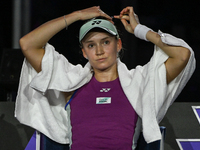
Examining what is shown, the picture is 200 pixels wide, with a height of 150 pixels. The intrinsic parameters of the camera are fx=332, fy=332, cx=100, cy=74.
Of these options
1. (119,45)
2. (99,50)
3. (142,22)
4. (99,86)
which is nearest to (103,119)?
(99,86)

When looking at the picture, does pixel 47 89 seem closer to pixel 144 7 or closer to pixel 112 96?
pixel 112 96

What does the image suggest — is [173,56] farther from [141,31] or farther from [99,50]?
[99,50]

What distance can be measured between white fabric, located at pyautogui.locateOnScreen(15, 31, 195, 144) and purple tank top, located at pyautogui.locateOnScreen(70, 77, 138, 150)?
0.21 feet

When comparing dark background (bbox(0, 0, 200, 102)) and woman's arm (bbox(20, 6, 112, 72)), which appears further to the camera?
dark background (bbox(0, 0, 200, 102))

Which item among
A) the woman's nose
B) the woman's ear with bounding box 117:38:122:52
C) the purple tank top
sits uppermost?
the woman's ear with bounding box 117:38:122:52

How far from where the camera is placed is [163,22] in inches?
147

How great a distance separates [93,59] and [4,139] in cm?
96

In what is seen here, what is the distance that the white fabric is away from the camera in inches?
67.9

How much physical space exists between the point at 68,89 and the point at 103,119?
271 mm

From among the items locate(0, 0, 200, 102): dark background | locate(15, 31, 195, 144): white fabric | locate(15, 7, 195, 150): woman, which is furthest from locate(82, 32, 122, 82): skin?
locate(0, 0, 200, 102): dark background

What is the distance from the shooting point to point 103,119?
182cm

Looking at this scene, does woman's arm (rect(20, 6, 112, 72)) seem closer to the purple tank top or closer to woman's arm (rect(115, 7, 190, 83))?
the purple tank top

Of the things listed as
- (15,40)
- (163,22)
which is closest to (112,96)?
(163,22)

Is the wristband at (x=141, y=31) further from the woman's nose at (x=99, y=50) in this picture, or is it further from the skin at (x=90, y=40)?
the woman's nose at (x=99, y=50)
